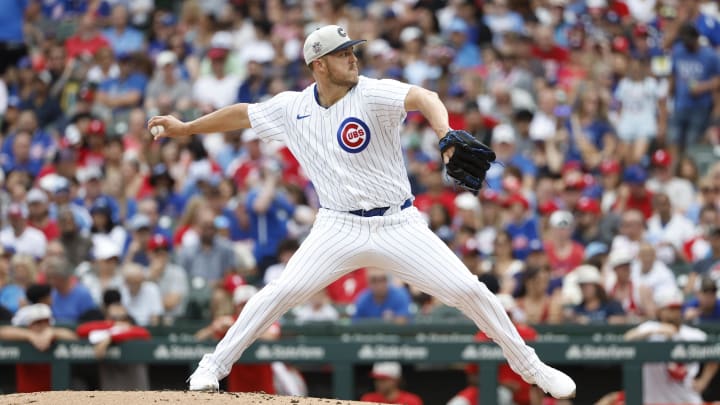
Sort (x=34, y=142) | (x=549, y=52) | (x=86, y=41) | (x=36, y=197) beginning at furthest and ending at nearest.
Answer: (x=86, y=41) < (x=549, y=52) < (x=34, y=142) < (x=36, y=197)

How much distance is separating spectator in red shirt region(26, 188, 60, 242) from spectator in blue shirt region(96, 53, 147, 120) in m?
2.52

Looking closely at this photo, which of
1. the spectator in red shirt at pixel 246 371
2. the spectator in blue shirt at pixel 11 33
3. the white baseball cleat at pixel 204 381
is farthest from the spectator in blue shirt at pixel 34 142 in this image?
the white baseball cleat at pixel 204 381

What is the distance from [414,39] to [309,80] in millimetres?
1231

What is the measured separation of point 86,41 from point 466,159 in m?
11.0

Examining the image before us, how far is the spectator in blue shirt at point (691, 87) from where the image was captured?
43.4 feet

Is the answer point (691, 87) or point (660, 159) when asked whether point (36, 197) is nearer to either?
point (660, 159)

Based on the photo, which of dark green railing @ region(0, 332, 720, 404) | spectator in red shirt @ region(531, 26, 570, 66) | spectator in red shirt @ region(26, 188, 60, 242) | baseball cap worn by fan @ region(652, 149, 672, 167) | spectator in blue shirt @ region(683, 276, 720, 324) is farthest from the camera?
spectator in red shirt @ region(531, 26, 570, 66)

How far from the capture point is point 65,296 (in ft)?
35.6

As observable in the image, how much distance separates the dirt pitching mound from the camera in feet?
20.6

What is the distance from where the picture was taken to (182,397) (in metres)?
6.35

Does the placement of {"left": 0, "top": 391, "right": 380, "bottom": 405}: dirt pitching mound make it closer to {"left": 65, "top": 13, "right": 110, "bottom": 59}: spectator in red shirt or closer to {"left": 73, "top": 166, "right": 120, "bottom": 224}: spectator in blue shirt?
{"left": 73, "top": 166, "right": 120, "bottom": 224}: spectator in blue shirt

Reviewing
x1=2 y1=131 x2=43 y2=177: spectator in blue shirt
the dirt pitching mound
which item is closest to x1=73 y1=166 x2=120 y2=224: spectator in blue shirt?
x1=2 y1=131 x2=43 y2=177: spectator in blue shirt

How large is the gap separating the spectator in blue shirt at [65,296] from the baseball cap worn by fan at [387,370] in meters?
2.62

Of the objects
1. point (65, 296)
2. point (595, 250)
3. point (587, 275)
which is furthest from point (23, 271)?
point (595, 250)
